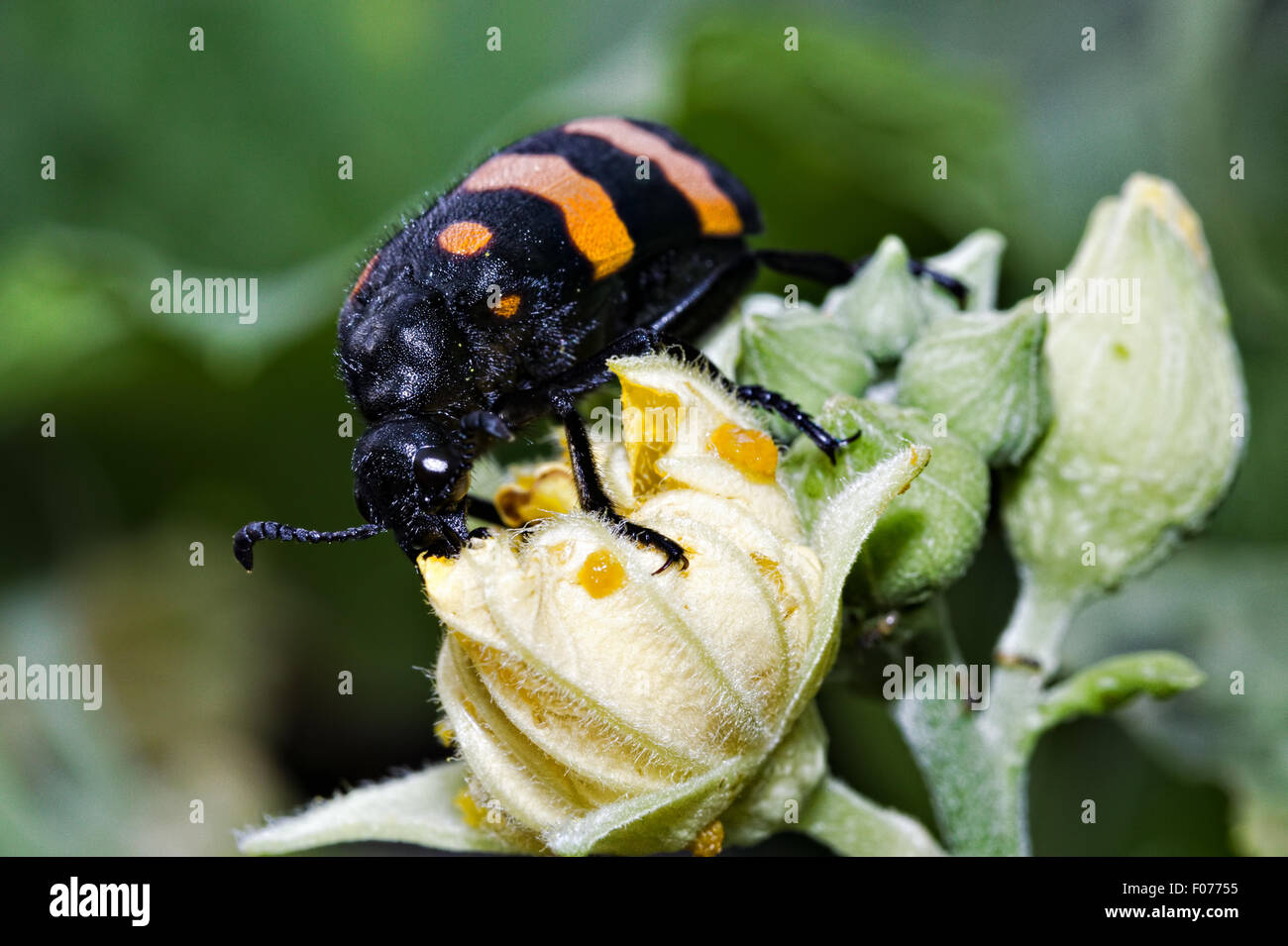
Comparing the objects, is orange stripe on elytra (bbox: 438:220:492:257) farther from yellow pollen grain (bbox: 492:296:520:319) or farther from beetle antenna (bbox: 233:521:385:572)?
beetle antenna (bbox: 233:521:385:572)

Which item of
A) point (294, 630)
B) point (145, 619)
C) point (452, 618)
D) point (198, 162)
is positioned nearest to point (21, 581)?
point (145, 619)

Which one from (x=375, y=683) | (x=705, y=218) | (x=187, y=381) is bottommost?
(x=375, y=683)

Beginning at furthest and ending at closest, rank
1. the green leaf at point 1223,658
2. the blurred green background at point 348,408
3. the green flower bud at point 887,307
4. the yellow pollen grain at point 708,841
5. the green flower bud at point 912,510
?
1. the blurred green background at point 348,408
2. the green leaf at point 1223,658
3. the green flower bud at point 887,307
4. the green flower bud at point 912,510
5. the yellow pollen grain at point 708,841

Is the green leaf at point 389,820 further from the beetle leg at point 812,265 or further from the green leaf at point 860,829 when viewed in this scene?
the beetle leg at point 812,265

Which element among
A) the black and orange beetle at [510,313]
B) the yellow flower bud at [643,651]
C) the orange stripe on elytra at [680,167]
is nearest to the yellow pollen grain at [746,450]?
the yellow flower bud at [643,651]

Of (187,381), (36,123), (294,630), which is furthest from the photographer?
(36,123)

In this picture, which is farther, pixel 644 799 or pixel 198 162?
pixel 198 162

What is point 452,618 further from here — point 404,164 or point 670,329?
point 404,164
